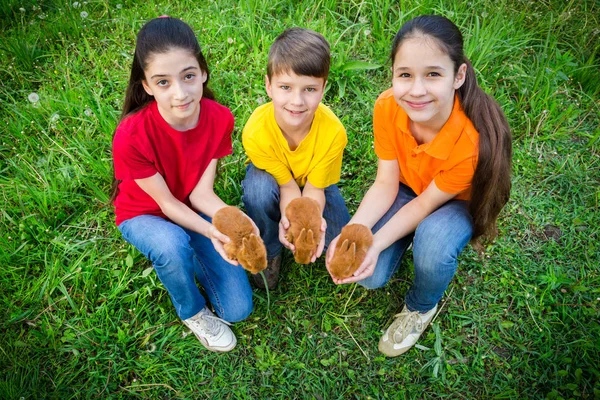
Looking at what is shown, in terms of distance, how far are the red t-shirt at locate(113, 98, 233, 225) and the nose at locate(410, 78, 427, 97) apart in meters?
1.01

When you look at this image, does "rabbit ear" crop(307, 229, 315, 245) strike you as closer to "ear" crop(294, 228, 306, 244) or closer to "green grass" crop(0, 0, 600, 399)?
"ear" crop(294, 228, 306, 244)

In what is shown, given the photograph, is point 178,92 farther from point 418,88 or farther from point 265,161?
point 418,88

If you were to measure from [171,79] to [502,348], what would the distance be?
227cm

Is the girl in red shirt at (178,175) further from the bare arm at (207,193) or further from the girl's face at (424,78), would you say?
the girl's face at (424,78)

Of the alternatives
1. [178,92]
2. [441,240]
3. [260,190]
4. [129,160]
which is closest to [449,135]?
[441,240]

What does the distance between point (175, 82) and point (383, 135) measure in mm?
1078

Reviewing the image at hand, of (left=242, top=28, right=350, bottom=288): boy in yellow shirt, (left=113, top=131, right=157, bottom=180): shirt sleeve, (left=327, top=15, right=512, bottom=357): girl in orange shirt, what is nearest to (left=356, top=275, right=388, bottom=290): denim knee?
(left=327, top=15, right=512, bottom=357): girl in orange shirt

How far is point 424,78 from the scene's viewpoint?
1848 mm

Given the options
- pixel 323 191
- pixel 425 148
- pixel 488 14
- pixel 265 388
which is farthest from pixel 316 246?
pixel 488 14

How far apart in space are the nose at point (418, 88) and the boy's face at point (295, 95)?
0.47 meters

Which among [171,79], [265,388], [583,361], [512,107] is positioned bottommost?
[583,361]

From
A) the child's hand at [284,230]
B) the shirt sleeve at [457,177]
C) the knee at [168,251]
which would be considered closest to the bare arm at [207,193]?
the knee at [168,251]

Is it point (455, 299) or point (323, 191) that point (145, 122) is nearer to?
→ point (323, 191)

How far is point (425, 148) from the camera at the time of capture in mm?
2037
